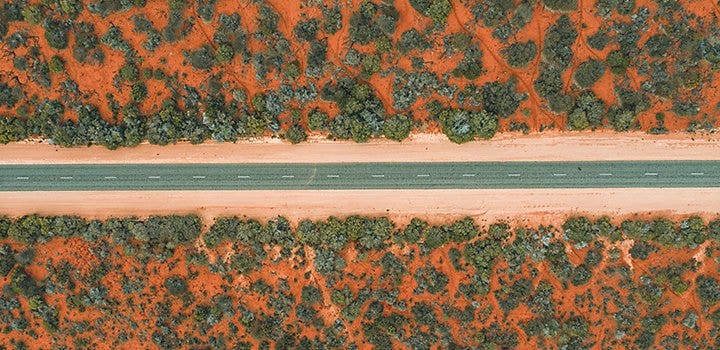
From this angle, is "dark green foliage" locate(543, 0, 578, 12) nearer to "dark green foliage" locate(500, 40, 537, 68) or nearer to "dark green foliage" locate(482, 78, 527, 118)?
"dark green foliage" locate(500, 40, 537, 68)

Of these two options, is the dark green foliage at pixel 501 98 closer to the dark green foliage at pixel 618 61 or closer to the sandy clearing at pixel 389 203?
the sandy clearing at pixel 389 203

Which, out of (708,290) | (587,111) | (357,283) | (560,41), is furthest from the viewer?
(357,283)

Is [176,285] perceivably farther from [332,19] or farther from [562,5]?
[562,5]

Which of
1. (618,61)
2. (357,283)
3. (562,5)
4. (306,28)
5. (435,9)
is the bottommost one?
(357,283)

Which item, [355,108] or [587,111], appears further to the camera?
[355,108]

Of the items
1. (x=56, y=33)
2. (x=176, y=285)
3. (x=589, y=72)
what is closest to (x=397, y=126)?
(x=589, y=72)

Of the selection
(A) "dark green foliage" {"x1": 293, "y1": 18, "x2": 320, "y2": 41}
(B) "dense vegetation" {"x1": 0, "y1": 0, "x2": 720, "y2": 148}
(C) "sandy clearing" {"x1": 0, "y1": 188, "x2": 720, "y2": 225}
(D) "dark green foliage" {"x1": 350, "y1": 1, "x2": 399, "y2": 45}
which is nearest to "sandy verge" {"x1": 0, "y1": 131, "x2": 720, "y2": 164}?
(B) "dense vegetation" {"x1": 0, "y1": 0, "x2": 720, "y2": 148}
